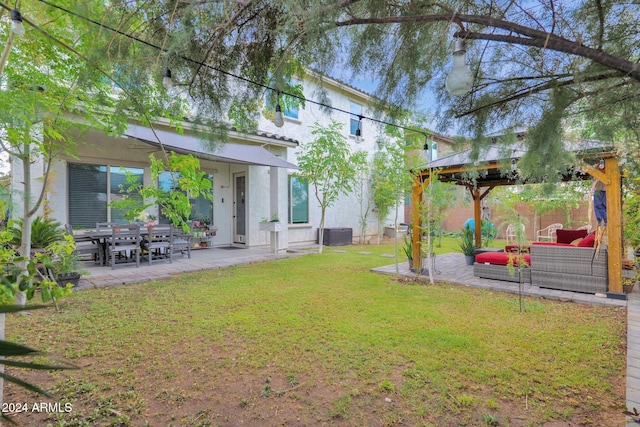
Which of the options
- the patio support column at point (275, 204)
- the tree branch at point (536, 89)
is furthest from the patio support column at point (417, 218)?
the tree branch at point (536, 89)

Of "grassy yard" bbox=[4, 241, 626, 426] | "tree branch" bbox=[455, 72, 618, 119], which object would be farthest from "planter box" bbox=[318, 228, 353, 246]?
"tree branch" bbox=[455, 72, 618, 119]

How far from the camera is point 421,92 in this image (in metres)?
2.91

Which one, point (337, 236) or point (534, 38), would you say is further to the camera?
point (337, 236)

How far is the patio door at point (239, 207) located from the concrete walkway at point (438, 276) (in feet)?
3.35

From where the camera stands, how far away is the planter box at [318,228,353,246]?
13.5 metres

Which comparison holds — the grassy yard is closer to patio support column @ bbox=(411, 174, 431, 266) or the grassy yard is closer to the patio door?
patio support column @ bbox=(411, 174, 431, 266)

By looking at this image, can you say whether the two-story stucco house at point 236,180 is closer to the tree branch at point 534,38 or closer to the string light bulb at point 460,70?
the tree branch at point 534,38

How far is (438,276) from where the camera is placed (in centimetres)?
759

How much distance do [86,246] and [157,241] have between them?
162 centimetres

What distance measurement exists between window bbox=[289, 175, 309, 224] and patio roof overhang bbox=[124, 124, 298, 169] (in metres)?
2.36

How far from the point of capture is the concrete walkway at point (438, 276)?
357 centimetres

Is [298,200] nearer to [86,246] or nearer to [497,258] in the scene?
[86,246]

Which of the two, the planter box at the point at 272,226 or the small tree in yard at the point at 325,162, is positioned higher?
the small tree in yard at the point at 325,162

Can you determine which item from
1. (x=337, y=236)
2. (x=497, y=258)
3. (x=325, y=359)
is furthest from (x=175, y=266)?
(x=497, y=258)
